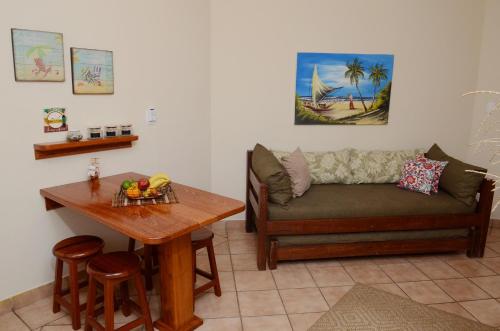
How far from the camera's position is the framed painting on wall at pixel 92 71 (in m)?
2.63

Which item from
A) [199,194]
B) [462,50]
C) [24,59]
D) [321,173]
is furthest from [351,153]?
[24,59]

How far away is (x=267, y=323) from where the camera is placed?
247cm

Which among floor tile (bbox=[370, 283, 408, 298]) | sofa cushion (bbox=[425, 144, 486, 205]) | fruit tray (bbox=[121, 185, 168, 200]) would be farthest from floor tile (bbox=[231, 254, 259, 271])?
sofa cushion (bbox=[425, 144, 486, 205])

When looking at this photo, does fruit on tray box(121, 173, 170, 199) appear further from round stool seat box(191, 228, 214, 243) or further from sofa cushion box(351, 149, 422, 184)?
sofa cushion box(351, 149, 422, 184)

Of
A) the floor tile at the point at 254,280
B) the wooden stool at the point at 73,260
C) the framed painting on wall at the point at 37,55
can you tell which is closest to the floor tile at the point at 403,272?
the floor tile at the point at 254,280

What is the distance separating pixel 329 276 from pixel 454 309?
898 mm

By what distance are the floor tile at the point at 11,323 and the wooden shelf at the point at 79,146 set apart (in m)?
1.02

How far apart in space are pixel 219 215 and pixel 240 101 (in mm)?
1934

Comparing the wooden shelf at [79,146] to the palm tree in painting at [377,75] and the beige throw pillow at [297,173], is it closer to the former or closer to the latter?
the beige throw pillow at [297,173]

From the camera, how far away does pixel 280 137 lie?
3.93 meters

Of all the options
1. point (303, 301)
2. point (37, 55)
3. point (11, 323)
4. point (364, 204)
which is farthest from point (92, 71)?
point (364, 204)

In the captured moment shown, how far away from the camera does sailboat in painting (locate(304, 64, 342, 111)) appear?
385 centimetres

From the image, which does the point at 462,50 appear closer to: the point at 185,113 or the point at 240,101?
the point at 240,101

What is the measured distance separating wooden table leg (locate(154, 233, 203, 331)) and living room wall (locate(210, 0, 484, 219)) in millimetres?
1718
